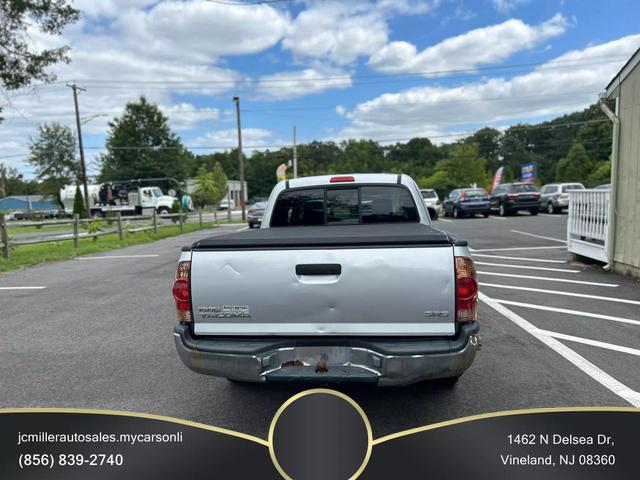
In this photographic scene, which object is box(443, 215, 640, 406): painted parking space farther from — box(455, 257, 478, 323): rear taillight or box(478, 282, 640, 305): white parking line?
box(455, 257, 478, 323): rear taillight

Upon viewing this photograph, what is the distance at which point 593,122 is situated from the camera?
78812 millimetres

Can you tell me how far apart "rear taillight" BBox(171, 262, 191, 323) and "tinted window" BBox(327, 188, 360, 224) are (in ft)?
7.24

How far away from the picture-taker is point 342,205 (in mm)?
5004

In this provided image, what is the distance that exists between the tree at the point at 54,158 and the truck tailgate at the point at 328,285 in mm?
73374

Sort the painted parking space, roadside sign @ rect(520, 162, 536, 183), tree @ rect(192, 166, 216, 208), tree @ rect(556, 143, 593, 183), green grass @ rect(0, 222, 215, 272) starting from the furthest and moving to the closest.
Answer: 1. tree @ rect(192, 166, 216, 208)
2. tree @ rect(556, 143, 593, 183)
3. roadside sign @ rect(520, 162, 536, 183)
4. green grass @ rect(0, 222, 215, 272)
5. the painted parking space

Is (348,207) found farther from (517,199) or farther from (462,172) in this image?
(462,172)

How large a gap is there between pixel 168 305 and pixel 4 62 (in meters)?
13.1

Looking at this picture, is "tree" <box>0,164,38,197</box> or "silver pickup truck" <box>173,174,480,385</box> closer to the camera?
"silver pickup truck" <box>173,174,480,385</box>

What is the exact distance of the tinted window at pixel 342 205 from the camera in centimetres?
498

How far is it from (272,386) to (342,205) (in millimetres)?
2047

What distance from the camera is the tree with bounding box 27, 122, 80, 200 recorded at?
2655 inches

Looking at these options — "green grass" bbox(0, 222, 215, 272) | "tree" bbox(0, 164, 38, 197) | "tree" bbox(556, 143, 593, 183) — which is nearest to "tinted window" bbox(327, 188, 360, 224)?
"green grass" bbox(0, 222, 215, 272)

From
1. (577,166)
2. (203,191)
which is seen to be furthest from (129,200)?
(577,166)

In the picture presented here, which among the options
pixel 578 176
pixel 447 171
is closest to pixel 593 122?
pixel 578 176
